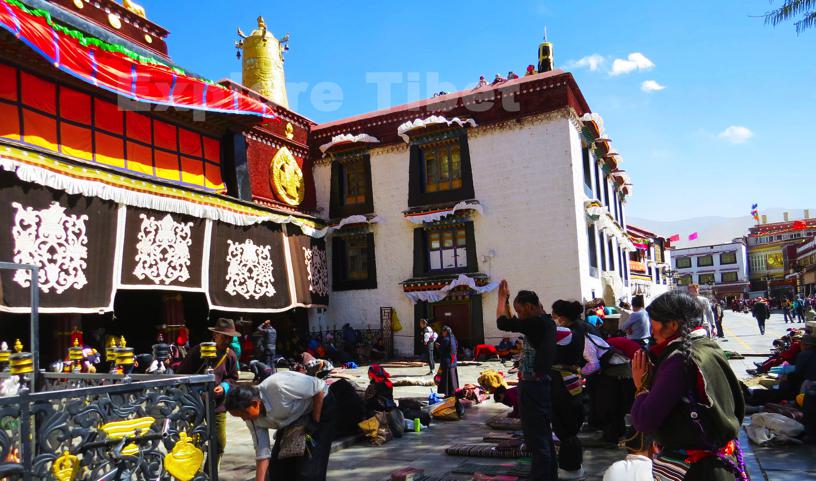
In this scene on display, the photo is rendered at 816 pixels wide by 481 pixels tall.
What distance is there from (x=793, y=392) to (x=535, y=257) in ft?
36.3

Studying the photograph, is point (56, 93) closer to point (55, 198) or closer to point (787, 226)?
point (55, 198)

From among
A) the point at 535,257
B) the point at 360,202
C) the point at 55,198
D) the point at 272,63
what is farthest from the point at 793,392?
the point at 272,63

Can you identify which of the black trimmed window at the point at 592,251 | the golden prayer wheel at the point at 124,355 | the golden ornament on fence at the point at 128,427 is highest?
the black trimmed window at the point at 592,251

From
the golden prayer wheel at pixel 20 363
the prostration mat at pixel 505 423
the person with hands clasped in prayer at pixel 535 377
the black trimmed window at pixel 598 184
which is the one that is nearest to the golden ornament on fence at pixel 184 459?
the golden prayer wheel at pixel 20 363

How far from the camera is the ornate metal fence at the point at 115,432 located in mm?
2910

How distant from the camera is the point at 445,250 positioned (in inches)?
789

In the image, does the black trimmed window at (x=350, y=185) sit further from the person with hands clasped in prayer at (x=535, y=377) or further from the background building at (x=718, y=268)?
the background building at (x=718, y=268)

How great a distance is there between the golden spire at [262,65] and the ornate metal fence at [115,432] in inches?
753

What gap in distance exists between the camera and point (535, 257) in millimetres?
18375

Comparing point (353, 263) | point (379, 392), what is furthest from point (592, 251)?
point (379, 392)

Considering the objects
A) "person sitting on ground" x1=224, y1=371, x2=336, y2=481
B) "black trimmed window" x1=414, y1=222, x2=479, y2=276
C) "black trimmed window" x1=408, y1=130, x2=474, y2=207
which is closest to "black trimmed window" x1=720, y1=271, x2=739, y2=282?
"black trimmed window" x1=414, y1=222, x2=479, y2=276

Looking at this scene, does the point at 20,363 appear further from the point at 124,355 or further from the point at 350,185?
the point at 350,185

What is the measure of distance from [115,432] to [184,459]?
1.67ft

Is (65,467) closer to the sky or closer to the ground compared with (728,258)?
closer to the ground
